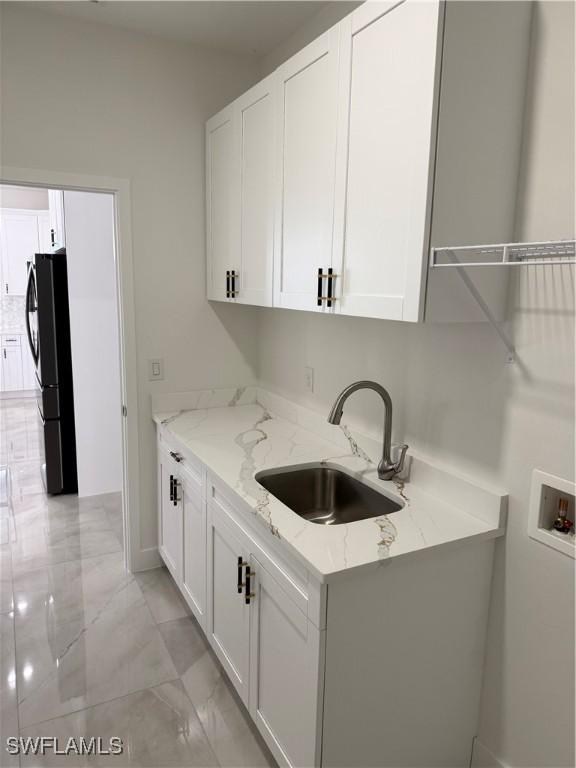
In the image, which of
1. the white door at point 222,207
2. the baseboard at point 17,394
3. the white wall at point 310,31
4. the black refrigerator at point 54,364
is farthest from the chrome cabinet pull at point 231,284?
the baseboard at point 17,394

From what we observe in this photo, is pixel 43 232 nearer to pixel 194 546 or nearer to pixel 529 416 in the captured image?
pixel 194 546

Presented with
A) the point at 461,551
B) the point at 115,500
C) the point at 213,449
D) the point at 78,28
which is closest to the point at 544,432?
the point at 461,551

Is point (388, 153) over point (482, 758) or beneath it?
over

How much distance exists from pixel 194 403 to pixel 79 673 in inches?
52.2

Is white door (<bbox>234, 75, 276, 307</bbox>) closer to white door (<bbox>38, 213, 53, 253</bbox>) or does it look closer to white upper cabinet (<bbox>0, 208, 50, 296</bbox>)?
white upper cabinet (<bbox>0, 208, 50, 296</bbox>)

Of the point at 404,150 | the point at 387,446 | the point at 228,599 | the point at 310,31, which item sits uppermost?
the point at 310,31

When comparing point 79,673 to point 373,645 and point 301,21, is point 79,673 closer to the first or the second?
point 373,645

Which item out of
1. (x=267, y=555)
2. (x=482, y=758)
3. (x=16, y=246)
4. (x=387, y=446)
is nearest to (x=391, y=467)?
(x=387, y=446)

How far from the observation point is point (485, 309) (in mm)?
1492

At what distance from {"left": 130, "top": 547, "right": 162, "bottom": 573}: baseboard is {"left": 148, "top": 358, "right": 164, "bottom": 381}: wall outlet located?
94 centimetres

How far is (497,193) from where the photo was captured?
58.6 inches

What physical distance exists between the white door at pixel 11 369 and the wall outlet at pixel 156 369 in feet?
16.4

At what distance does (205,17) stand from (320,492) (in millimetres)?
2048

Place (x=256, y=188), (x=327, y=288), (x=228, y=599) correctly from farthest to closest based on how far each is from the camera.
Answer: (x=256, y=188) → (x=228, y=599) → (x=327, y=288)
